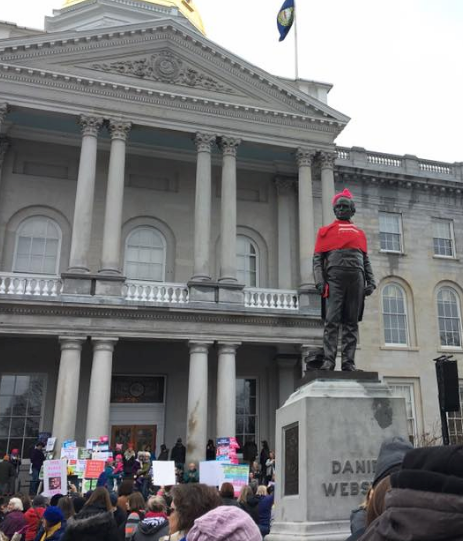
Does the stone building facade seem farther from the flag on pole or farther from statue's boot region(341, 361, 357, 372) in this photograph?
statue's boot region(341, 361, 357, 372)

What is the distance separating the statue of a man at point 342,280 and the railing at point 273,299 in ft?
47.2

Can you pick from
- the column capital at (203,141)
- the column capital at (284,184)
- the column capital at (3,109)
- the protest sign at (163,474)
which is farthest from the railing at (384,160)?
the protest sign at (163,474)

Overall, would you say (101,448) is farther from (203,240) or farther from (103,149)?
(103,149)

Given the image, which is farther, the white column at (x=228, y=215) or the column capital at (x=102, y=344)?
the white column at (x=228, y=215)

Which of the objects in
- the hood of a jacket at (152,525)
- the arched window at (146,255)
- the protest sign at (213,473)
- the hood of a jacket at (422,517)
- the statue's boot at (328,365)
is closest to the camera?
the hood of a jacket at (422,517)

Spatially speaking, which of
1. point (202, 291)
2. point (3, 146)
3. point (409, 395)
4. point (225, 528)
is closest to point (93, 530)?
point (225, 528)

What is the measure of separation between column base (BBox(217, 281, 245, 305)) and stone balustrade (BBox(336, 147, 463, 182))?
34.6 feet

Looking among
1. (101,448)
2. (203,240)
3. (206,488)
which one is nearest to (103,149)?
(203,240)

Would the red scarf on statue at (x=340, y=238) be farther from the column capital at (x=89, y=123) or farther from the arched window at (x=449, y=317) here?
the arched window at (x=449, y=317)

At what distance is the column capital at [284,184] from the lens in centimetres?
2767

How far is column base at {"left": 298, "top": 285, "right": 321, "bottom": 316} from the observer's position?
75.0 ft

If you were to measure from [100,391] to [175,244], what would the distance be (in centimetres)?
862

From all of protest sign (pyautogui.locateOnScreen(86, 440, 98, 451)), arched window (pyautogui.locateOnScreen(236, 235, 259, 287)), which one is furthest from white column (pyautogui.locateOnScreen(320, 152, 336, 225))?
protest sign (pyautogui.locateOnScreen(86, 440, 98, 451))

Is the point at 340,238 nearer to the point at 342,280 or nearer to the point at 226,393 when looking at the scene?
the point at 342,280
